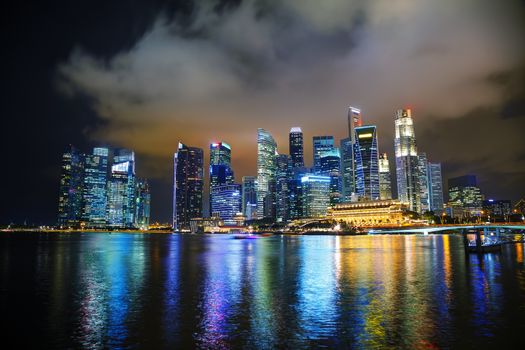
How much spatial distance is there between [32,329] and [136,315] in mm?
6971

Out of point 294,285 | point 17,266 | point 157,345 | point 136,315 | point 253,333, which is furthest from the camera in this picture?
point 17,266

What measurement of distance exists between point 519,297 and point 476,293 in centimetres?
359

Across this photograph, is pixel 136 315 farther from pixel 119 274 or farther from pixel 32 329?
pixel 119 274

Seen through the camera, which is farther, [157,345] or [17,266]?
[17,266]

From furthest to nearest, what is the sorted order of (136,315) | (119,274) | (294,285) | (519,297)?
(119,274) → (294,285) → (519,297) → (136,315)

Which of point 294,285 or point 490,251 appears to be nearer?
point 294,285

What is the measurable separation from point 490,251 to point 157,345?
283 ft

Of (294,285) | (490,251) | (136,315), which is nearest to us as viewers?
(136,315)

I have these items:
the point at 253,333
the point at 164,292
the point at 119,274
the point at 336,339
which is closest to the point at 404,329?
the point at 336,339

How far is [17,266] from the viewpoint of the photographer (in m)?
68.2

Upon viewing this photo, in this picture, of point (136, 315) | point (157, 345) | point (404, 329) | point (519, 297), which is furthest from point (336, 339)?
point (519, 297)

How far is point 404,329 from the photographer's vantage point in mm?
25609

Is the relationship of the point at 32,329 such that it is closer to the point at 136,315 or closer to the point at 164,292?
the point at 136,315

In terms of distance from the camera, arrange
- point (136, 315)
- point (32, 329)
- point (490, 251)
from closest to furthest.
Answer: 1. point (32, 329)
2. point (136, 315)
3. point (490, 251)
